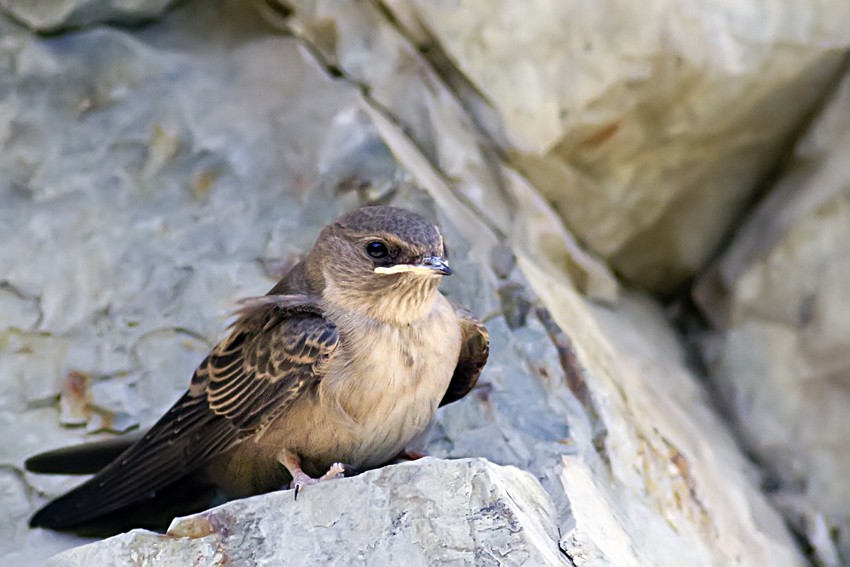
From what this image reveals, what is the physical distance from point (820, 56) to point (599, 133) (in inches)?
37.8

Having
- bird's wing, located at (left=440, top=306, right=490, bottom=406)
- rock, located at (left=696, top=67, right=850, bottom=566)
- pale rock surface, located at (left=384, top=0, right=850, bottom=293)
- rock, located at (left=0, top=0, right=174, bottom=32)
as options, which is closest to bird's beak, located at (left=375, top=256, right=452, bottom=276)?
bird's wing, located at (left=440, top=306, right=490, bottom=406)

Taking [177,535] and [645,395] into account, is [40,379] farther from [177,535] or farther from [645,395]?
[645,395]

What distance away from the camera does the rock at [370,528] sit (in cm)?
Result: 199

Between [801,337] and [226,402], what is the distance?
2363 millimetres

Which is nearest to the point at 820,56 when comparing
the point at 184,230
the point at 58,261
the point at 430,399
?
the point at 430,399

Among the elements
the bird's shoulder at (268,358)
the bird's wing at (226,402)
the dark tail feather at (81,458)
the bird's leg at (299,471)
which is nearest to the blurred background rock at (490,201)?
the dark tail feather at (81,458)

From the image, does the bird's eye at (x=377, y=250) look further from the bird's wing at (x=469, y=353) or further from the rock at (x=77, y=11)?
the rock at (x=77, y=11)

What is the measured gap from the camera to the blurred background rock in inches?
123

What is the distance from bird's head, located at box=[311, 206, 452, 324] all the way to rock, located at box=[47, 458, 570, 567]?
0.48 m

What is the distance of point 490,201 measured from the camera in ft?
11.8

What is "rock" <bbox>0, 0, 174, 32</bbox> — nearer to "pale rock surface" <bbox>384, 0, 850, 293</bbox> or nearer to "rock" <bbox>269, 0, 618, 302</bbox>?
"rock" <bbox>269, 0, 618, 302</bbox>

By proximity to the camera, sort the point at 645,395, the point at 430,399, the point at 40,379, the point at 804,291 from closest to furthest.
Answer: the point at 430,399 < the point at 40,379 < the point at 645,395 < the point at 804,291

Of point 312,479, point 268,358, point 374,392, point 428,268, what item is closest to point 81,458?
point 268,358

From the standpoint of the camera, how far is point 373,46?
3551 millimetres
